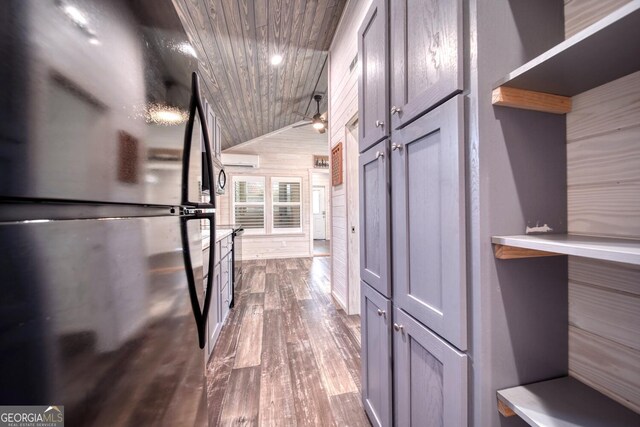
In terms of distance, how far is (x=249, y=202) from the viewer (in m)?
6.43

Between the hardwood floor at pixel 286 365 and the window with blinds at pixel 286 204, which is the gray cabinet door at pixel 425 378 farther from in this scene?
the window with blinds at pixel 286 204

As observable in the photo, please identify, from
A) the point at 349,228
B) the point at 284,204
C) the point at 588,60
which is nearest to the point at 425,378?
the point at 588,60

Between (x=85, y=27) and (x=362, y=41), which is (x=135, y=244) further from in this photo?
(x=362, y=41)

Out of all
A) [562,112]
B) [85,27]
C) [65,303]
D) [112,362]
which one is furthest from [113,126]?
[562,112]

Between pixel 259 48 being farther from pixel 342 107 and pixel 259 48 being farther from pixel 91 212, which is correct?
pixel 91 212

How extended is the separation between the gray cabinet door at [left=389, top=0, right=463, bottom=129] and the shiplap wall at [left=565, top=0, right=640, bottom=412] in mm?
355

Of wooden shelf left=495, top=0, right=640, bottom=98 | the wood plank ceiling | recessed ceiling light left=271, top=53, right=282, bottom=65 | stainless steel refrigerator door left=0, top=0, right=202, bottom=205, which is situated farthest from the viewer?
recessed ceiling light left=271, top=53, right=282, bottom=65

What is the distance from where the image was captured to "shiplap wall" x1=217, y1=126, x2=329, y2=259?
628 cm

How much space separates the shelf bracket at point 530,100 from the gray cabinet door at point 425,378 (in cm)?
74

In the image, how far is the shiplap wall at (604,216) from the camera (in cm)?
65

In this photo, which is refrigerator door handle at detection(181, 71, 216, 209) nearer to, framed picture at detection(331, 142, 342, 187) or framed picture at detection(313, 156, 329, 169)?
framed picture at detection(331, 142, 342, 187)

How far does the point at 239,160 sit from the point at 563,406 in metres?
6.35

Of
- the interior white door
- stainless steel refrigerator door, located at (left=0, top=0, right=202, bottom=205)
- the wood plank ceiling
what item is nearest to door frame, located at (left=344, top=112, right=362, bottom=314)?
the wood plank ceiling

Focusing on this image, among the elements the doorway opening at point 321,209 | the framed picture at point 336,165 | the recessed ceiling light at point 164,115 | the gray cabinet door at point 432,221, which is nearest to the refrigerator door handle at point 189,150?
the recessed ceiling light at point 164,115
